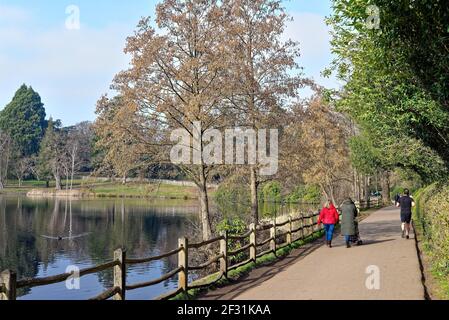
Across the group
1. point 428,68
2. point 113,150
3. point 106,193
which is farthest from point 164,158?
point 106,193

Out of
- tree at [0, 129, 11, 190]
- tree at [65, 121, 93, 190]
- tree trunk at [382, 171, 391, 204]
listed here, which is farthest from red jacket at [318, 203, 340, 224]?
tree at [0, 129, 11, 190]

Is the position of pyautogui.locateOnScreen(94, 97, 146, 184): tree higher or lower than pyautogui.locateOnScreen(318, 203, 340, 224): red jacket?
higher

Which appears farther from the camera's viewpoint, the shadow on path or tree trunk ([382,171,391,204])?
tree trunk ([382,171,391,204])

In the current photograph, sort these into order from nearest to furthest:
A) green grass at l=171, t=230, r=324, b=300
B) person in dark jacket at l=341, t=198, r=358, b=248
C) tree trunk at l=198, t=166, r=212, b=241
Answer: green grass at l=171, t=230, r=324, b=300
person in dark jacket at l=341, t=198, r=358, b=248
tree trunk at l=198, t=166, r=212, b=241

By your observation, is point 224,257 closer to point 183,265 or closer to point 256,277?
point 256,277

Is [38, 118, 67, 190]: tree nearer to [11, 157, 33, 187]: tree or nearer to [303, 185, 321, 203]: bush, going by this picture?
[11, 157, 33, 187]: tree

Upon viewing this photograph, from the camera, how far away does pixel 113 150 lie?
62.8 feet

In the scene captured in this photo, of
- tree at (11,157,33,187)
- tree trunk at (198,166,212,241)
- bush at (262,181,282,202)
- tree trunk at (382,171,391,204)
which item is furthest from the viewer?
tree at (11,157,33,187)

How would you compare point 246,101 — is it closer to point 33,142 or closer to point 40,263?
point 40,263

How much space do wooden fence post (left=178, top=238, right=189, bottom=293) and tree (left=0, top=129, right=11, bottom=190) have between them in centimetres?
8675

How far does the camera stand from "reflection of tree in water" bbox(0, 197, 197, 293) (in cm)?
2572

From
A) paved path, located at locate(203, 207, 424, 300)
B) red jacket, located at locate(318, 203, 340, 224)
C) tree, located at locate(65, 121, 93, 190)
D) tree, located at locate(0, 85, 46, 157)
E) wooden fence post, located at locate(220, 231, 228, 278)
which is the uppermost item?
tree, located at locate(0, 85, 46, 157)

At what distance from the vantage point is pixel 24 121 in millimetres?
102938
